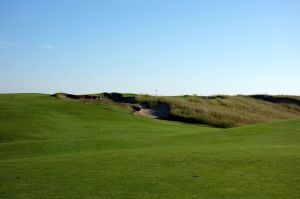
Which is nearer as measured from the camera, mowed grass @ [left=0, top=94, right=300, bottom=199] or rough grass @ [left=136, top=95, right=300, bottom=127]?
mowed grass @ [left=0, top=94, right=300, bottom=199]

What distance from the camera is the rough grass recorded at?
42156 millimetres

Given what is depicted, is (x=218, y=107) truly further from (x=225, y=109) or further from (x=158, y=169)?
(x=158, y=169)

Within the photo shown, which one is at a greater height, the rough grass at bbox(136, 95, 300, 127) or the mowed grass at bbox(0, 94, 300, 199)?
the rough grass at bbox(136, 95, 300, 127)

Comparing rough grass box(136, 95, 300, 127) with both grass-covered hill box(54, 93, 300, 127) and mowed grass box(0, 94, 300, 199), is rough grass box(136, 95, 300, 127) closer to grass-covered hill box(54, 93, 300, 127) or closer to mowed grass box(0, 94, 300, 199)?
grass-covered hill box(54, 93, 300, 127)

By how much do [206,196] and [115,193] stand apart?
2042mm

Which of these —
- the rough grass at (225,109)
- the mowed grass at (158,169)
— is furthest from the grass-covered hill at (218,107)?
the mowed grass at (158,169)

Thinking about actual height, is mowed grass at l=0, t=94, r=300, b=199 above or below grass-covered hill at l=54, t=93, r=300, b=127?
below

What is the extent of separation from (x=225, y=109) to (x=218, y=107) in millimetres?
878

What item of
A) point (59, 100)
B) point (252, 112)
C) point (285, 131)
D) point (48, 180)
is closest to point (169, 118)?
point (59, 100)

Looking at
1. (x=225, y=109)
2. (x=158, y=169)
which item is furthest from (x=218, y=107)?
(x=158, y=169)

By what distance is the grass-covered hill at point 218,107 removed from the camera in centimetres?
4209

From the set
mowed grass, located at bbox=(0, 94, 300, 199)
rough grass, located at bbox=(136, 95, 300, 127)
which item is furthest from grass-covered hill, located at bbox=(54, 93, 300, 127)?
mowed grass, located at bbox=(0, 94, 300, 199)

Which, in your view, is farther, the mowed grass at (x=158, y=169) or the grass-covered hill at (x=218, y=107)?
the grass-covered hill at (x=218, y=107)

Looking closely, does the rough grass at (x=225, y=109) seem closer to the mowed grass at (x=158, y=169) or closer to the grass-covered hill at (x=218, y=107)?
the grass-covered hill at (x=218, y=107)
